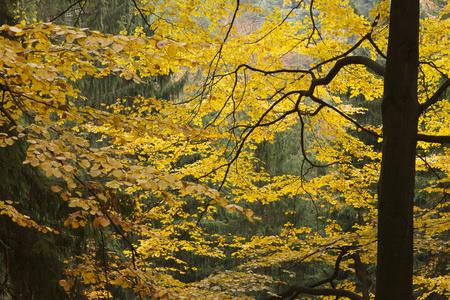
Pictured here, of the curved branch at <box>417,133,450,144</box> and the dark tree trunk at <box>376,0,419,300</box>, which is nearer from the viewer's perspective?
the dark tree trunk at <box>376,0,419,300</box>

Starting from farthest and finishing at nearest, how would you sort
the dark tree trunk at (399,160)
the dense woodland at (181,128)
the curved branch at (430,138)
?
the curved branch at (430,138)
the dark tree trunk at (399,160)
the dense woodland at (181,128)

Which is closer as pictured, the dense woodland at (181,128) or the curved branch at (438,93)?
the dense woodland at (181,128)

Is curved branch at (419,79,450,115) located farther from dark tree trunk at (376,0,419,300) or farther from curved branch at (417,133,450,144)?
curved branch at (417,133,450,144)

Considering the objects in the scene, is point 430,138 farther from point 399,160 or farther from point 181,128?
point 181,128

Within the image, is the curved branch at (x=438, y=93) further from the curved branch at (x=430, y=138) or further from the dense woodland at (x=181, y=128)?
the curved branch at (x=430, y=138)

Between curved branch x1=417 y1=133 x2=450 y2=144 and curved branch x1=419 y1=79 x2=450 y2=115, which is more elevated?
curved branch x1=419 y1=79 x2=450 y2=115

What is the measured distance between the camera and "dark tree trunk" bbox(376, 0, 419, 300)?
9.05 feet

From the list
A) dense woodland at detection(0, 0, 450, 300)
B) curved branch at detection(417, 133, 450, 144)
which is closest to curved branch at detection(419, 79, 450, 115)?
dense woodland at detection(0, 0, 450, 300)

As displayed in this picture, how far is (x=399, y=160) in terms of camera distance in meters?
2.81

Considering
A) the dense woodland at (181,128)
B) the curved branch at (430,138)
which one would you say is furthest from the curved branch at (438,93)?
the curved branch at (430,138)

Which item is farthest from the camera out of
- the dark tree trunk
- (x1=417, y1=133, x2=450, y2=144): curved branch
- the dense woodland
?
(x1=417, y1=133, x2=450, y2=144): curved branch

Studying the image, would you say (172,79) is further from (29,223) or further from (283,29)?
(29,223)

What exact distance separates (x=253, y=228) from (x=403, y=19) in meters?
12.7

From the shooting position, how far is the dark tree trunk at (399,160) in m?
2.76
